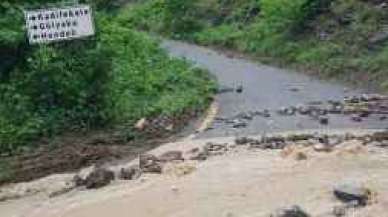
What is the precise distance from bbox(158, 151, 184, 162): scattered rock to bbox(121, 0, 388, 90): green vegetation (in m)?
7.15

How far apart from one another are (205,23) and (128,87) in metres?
15.5

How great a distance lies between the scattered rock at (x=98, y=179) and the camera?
45.9ft

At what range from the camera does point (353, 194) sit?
38.0ft

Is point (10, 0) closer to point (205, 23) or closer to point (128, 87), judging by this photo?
point (128, 87)

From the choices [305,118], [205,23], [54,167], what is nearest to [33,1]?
[54,167]

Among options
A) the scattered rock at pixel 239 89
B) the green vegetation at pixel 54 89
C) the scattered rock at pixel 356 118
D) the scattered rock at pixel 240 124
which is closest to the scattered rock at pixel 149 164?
the scattered rock at pixel 240 124

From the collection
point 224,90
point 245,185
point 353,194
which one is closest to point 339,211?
point 353,194

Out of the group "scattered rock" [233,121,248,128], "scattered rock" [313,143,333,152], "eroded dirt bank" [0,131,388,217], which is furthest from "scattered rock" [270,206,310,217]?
"scattered rock" [233,121,248,128]

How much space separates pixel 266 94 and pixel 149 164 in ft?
23.5

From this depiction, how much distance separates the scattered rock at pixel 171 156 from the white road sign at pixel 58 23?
336 cm

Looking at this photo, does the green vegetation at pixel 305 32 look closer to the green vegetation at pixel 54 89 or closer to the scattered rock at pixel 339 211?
the green vegetation at pixel 54 89

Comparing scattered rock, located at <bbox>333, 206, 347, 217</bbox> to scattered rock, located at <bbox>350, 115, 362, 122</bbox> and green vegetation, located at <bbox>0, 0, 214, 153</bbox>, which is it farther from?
green vegetation, located at <bbox>0, 0, 214, 153</bbox>

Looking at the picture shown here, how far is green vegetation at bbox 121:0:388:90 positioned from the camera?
23759 millimetres

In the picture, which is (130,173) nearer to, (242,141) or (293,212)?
(242,141)
